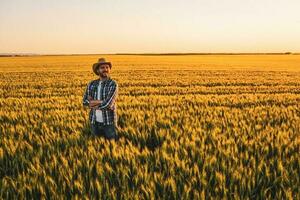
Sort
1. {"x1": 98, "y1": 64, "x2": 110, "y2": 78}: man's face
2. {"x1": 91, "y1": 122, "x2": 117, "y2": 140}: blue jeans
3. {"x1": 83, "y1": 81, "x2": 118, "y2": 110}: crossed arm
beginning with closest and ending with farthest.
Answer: {"x1": 98, "y1": 64, "x2": 110, "y2": 78}: man's face → {"x1": 83, "y1": 81, "x2": 118, "y2": 110}: crossed arm → {"x1": 91, "y1": 122, "x2": 117, "y2": 140}: blue jeans

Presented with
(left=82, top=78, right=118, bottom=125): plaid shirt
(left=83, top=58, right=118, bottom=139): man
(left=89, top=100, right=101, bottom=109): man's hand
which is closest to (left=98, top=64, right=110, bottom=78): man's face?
(left=83, top=58, right=118, bottom=139): man

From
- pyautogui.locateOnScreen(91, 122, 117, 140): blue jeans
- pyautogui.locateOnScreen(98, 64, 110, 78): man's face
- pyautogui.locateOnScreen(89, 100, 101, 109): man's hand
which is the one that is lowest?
pyautogui.locateOnScreen(91, 122, 117, 140): blue jeans

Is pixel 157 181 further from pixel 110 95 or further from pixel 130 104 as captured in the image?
pixel 130 104

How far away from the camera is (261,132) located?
6723 millimetres

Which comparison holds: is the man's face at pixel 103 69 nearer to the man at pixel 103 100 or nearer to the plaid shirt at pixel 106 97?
the man at pixel 103 100

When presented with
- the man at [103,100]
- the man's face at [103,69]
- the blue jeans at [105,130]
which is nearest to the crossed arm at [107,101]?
the man at [103,100]

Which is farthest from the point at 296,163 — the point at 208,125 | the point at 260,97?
the point at 260,97

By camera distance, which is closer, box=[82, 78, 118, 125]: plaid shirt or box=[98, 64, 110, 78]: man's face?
box=[98, 64, 110, 78]: man's face

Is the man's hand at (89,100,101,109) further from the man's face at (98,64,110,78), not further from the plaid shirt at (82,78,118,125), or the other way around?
the man's face at (98,64,110,78)

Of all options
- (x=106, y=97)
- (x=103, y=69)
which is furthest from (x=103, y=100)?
(x=103, y=69)

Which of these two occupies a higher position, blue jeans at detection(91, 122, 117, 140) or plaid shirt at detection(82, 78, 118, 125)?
plaid shirt at detection(82, 78, 118, 125)

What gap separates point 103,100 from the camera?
5.95 meters

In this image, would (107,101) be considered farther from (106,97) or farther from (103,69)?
(103,69)

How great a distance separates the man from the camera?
580 centimetres
